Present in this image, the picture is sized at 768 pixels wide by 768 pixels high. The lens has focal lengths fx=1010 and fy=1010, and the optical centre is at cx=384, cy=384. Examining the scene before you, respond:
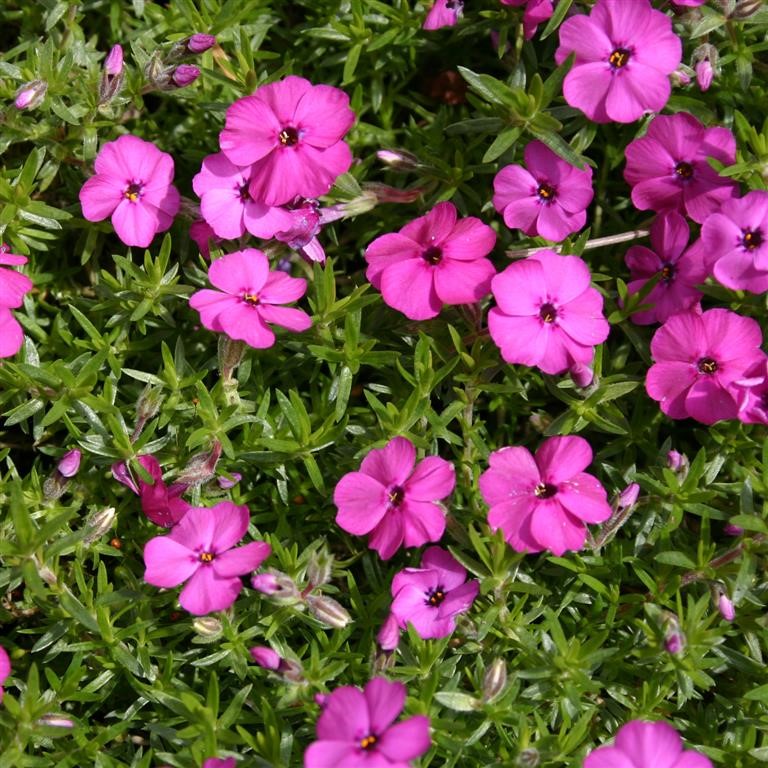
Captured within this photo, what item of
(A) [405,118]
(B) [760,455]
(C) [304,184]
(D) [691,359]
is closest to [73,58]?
(C) [304,184]

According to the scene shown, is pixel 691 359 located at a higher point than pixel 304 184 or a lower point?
lower

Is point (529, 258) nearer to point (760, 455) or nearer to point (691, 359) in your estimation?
point (691, 359)

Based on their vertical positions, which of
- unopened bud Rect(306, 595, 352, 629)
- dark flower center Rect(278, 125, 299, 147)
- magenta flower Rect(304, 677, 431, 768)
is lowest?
unopened bud Rect(306, 595, 352, 629)

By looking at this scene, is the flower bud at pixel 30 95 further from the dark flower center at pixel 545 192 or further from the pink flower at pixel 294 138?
the dark flower center at pixel 545 192

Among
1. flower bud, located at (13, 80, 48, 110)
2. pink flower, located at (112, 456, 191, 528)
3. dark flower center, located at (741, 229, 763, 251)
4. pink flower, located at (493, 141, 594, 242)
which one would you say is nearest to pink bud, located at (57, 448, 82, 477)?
pink flower, located at (112, 456, 191, 528)

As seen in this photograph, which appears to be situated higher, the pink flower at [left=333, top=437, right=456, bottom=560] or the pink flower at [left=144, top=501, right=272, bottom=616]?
the pink flower at [left=333, top=437, right=456, bottom=560]

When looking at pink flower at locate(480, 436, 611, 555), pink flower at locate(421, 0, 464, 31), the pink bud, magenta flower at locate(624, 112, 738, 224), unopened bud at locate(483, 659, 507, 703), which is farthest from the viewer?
pink flower at locate(421, 0, 464, 31)

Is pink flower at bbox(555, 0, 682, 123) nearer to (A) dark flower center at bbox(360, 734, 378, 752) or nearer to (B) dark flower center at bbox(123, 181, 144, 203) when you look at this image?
(B) dark flower center at bbox(123, 181, 144, 203)

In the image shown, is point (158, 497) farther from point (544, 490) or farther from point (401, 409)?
point (544, 490)
